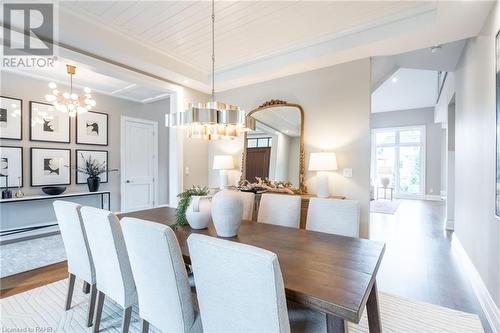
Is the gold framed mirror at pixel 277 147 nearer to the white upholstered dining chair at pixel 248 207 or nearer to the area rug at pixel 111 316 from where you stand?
the white upholstered dining chair at pixel 248 207

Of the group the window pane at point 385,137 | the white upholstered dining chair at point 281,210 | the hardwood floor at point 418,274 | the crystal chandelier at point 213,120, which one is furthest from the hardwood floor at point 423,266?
the window pane at point 385,137

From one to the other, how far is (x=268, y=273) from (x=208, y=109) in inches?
56.4

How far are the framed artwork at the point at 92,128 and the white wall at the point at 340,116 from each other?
379 cm

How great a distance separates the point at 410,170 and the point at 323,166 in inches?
313

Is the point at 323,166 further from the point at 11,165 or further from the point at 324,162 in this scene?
the point at 11,165

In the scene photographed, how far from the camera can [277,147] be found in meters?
3.87

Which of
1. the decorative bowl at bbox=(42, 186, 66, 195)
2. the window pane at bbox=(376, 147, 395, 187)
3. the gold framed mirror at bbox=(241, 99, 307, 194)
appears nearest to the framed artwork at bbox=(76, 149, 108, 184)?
the decorative bowl at bbox=(42, 186, 66, 195)

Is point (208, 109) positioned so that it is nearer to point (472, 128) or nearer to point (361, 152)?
point (361, 152)

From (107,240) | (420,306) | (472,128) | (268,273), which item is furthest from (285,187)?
(268,273)

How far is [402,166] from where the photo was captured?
31.1ft

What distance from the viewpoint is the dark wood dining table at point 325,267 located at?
3.41 feet

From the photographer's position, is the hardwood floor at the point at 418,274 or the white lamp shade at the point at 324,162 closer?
the hardwood floor at the point at 418,274

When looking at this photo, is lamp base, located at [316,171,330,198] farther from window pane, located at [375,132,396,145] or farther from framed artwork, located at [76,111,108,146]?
window pane, located at [375,132,396,145]

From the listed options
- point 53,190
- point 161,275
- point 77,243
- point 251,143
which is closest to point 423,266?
point 251,143
